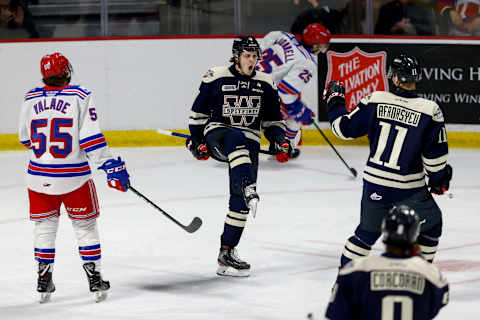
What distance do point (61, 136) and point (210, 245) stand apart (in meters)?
1.51

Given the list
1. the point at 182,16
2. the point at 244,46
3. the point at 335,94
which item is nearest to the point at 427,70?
the point at 182,16

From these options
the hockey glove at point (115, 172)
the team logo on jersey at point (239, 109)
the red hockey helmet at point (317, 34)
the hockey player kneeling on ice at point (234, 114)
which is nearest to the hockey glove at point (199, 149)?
the hockey player kneeling on ice at point (234, 114)

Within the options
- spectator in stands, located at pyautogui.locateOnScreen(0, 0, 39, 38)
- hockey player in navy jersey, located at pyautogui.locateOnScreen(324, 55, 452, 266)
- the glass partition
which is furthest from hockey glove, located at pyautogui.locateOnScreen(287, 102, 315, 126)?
hockey player in navy jersey, located at pyautogui.locateOnScreen(324, 55, 452, 266)

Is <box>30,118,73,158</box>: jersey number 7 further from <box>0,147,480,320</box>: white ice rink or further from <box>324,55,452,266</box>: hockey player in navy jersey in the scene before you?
<box>324,55,452,266</box>: hockey player in navy jersey

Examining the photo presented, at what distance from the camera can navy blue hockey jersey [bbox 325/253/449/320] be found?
2.40 metres

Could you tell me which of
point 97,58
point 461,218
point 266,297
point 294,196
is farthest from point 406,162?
point 97,58

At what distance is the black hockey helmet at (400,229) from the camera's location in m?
2.44

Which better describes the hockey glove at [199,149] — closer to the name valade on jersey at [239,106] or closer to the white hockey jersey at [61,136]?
the name valade on jersey at [239,106]

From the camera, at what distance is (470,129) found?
26.6 ft

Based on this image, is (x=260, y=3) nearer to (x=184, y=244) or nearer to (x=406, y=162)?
(x=184, y=244)

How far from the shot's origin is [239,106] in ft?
15.5

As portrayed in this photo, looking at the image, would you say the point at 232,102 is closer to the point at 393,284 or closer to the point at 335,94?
the point at 335,94

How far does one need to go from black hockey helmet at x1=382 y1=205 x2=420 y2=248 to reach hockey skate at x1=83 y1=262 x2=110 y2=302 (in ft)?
6.85

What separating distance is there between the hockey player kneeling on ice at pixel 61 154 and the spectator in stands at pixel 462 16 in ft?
15.3
